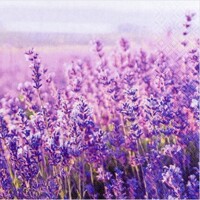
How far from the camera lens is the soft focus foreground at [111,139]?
8.95 ft

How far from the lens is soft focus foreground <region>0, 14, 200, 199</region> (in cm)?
273

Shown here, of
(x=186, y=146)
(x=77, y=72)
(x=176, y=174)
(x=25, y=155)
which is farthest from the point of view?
(x=77, y=72)

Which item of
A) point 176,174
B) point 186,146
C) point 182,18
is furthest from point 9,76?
point 176,174

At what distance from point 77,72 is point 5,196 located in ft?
4.58

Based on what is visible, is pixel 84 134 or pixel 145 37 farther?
pixel 145 37

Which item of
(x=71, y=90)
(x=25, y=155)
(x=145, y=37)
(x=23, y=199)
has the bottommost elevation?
(x=23, y=199)

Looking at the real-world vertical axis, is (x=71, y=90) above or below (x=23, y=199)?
above

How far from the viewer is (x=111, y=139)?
11.1ft

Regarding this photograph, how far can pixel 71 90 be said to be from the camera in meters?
3.63

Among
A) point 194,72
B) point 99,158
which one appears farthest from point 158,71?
point 99,158

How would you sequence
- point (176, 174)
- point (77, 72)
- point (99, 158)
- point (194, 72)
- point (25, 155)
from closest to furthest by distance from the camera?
point (176, 174), point (25, 155), point (99, 158), point (194, 72), point (77, 72)

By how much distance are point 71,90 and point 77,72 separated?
297 millimetres

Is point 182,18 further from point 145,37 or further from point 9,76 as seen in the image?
point 9,76

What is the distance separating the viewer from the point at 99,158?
2.96 metres
